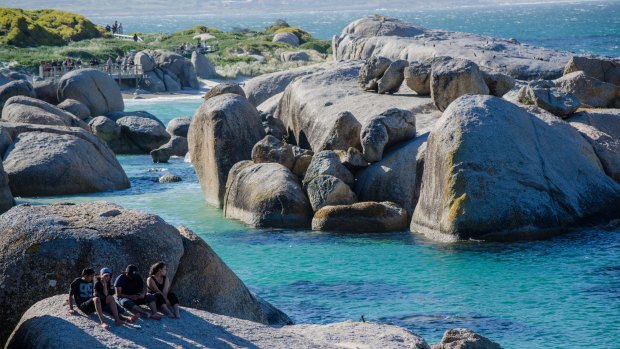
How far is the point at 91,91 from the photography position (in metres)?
50.8

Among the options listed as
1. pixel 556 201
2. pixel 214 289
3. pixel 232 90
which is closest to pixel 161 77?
pixel 232 90

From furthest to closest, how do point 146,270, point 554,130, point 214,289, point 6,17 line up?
1. point 6,17
2. point 554,130
3. point 214,289
4. point 146,270

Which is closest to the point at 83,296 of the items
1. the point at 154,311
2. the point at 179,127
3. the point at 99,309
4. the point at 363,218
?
the point at 99,309

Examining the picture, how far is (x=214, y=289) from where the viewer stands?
17.5 meters

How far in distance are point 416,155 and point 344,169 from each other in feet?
6.97

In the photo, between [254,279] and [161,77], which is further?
[161,77]

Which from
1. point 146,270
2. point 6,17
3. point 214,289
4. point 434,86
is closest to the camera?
point 146,270

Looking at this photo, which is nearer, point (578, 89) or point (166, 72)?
point (578, 89)

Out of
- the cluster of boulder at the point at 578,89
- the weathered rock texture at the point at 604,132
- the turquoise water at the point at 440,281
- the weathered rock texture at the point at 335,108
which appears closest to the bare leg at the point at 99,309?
the turquoise water at the point at 440,281

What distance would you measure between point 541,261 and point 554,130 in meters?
5.40

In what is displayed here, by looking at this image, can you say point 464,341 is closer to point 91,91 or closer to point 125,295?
point 125,295

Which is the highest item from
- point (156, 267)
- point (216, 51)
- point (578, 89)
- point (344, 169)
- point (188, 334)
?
point (156, 267)

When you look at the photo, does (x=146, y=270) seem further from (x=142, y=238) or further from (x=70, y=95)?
(x=70, y=95)

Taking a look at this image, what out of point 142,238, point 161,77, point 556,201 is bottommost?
point 161,77
